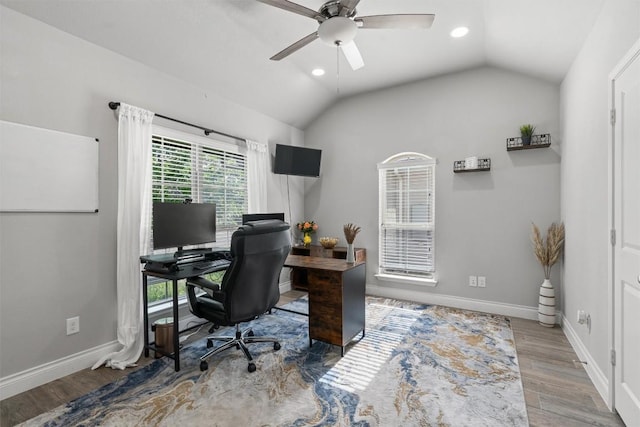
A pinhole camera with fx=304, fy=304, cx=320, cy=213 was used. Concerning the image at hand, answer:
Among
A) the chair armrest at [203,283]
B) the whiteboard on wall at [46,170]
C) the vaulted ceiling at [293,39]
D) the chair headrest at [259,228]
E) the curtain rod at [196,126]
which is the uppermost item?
the vaulted ceiling at [293,39]

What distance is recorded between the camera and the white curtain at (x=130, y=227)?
2727mm

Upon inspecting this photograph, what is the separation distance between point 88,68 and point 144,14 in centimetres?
67

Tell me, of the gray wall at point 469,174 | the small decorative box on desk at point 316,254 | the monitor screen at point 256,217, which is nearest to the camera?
the gray wall at point 469,174

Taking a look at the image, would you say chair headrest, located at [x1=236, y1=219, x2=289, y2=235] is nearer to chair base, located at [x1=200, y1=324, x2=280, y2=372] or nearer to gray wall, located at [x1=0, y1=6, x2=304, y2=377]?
chair base, located at [x1=200, y1=324, x2=280, y2=372]

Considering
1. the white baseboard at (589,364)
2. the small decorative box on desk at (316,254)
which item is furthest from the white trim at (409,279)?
the white baseboard at (589,364)

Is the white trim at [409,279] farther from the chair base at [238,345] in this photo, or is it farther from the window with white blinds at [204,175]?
the window with white blinds at [204,175]

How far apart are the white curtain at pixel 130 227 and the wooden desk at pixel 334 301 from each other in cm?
152

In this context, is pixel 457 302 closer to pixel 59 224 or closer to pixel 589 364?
pixel 589 364

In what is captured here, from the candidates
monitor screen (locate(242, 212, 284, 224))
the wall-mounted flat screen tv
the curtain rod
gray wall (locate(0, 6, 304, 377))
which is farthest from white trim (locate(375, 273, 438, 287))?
gray wall (locate(0, 6, 304, 377))

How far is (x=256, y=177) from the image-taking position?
428cm

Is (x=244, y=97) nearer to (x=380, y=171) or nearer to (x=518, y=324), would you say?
(x=380, y=171)

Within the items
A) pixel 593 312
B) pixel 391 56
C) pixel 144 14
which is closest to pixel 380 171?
pixel 391 56

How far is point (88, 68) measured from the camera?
2.61 metres

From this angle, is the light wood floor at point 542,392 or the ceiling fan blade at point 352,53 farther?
the ceiling fan blade at point 352,53
